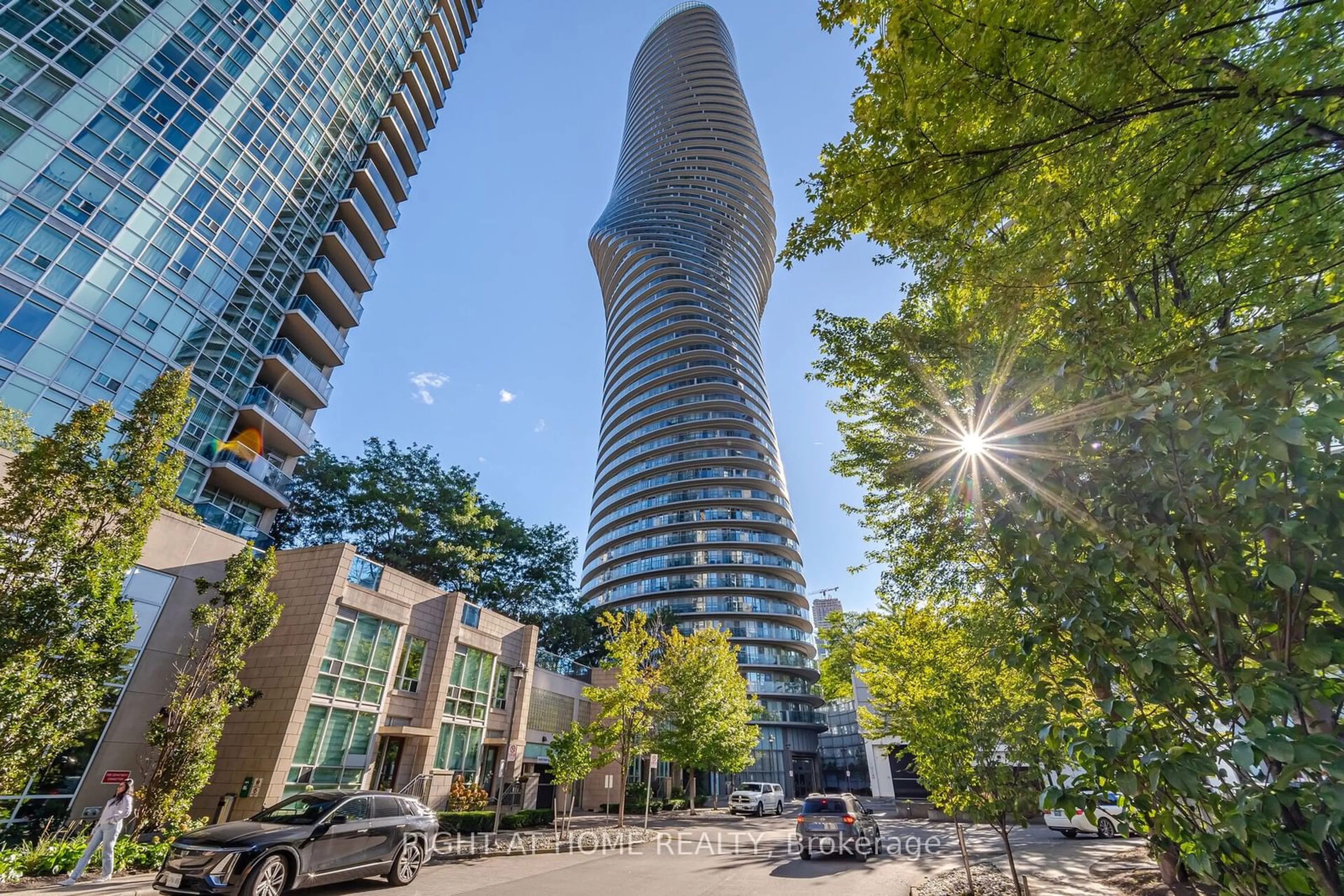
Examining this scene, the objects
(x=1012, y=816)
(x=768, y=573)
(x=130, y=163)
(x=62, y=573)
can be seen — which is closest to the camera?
(x=1012, y=816)

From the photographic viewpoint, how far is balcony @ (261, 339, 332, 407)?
2719cm

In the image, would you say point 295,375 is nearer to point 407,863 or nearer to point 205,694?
point 205,694

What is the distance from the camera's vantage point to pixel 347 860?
9.66 m

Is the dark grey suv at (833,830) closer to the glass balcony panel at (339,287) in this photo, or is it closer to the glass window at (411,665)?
the glass window at (411,665)

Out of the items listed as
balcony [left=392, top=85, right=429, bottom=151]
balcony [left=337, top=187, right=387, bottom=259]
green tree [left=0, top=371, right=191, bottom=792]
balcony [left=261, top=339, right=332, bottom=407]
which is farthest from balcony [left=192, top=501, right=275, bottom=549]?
balcony [left=392, top=85, right=429, bottom=151]

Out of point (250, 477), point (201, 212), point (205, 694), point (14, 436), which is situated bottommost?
point (205, 694)

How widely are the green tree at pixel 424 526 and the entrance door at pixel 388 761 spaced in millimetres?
12565

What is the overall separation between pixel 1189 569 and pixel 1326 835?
109 centimetres

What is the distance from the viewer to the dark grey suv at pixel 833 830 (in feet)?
51.0

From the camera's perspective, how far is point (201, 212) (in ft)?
79.1

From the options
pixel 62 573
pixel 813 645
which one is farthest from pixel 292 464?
pixel 813 645

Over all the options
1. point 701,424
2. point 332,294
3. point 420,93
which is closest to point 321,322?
point 332,294

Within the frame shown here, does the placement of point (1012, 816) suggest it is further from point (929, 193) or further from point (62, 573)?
point (62, 573)

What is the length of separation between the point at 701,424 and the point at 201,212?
52633mm
